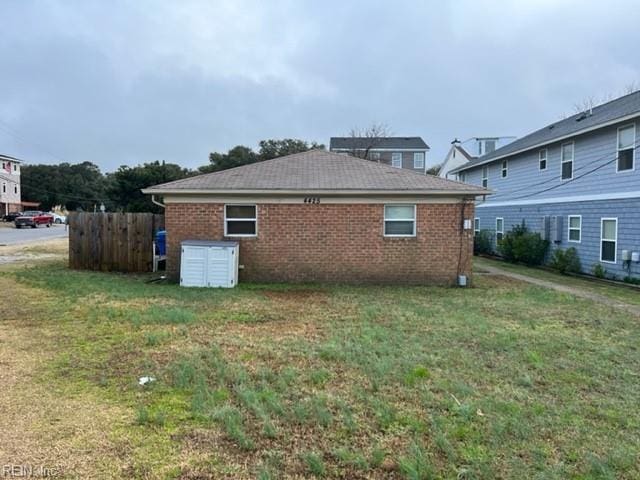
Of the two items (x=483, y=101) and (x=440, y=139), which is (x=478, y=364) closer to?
(x=483, y=101)

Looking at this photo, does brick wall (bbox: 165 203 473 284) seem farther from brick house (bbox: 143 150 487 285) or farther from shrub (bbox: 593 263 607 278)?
shrub (bbox: 593 263 607 278)

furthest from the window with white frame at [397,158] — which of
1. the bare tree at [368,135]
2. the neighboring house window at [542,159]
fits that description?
the neighboring house window at [542,159]

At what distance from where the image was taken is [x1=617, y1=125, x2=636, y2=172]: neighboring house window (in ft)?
44.5

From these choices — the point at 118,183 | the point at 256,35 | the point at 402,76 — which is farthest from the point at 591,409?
the point at 118,183

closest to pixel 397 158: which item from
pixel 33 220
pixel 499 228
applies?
pixel 499 228

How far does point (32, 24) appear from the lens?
58.5 feet

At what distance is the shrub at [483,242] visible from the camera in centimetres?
2339

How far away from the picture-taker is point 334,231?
12.3 meters

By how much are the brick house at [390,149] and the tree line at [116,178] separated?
21.3 feet

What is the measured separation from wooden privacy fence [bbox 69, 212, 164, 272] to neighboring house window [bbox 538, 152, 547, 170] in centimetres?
1450

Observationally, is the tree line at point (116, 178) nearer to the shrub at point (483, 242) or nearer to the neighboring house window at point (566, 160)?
the shrub at point (483, 242)

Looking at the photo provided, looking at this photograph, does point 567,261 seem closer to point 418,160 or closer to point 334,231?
point 334,231

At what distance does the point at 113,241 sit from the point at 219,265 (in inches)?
196

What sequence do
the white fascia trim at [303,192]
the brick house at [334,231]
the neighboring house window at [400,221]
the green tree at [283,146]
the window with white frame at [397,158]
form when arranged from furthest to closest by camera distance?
the green tree at [283,146] → the window with white frame at [397,158] → the neighboring house window at [400,221] → the brick house at [334,231] → the white fascia trim at [303,192]
